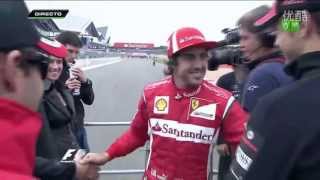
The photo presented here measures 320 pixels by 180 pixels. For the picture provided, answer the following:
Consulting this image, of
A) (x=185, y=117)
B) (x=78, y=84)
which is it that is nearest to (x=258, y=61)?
(x=185, y=117)

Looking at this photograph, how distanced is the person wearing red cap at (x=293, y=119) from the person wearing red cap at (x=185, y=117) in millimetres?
1452

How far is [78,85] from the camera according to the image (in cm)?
577

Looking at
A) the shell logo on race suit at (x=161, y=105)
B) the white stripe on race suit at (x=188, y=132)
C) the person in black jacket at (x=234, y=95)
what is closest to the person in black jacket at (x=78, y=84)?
the person in black jacket at (x=234, y=95)

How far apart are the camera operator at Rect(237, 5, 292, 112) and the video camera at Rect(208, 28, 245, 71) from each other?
28 cm

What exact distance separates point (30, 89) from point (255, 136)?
717mm

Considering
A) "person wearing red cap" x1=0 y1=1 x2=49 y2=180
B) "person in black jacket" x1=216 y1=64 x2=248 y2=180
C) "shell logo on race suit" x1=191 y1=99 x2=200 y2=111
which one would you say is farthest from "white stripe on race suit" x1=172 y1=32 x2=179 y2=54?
"person wearing red cap" x1=0 y1=1 x2=49 y2=180

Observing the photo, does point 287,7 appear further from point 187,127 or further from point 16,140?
point 187,127

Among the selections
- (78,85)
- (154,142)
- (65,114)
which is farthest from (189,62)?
(78,85)

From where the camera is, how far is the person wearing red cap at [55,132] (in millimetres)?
2887

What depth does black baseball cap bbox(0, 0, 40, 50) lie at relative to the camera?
1.41m

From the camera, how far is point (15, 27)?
1.42 meters

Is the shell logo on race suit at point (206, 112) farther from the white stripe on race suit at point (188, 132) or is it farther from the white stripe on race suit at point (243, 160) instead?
the white stripe on race suit at point (243, 160)

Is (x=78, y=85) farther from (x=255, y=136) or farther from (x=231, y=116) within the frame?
(x=255, y=136)

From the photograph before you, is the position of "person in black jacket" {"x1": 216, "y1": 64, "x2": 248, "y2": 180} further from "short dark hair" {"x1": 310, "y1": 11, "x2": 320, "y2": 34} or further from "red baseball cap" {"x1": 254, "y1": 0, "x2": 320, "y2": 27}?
"short dark hair" {"x1": 310, "y1": 11, "x2": 320, "y2": 34}
